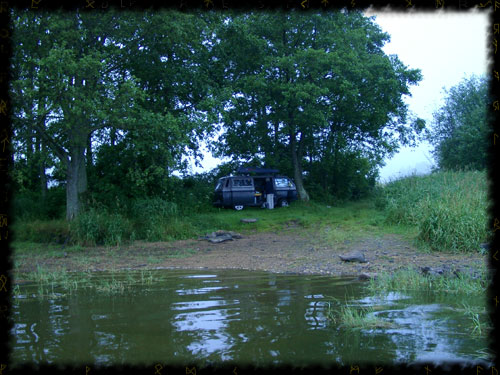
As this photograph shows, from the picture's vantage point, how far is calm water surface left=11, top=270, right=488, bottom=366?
4.92 meters

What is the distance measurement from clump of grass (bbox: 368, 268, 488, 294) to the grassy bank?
157 inches

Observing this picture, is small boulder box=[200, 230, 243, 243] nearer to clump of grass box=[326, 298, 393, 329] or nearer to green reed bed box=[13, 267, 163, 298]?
green reed bed box=[13, 267, 163, 298]

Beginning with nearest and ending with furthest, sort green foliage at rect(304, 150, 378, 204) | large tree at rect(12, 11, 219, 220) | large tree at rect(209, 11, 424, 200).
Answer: large tree at rect(12, 11, 219, 220) < large tree at rect(209, 11, 424, 200) < green foliage at rect(304, 150, 378, 204)

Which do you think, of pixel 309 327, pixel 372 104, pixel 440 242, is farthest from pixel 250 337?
pixel 372 104

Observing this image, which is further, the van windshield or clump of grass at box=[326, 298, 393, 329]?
the van windshield

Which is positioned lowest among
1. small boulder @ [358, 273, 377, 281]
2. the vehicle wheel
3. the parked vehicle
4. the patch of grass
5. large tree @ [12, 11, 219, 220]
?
small boulder @ [358, 273, 377, 281]

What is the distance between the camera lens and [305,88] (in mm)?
22703

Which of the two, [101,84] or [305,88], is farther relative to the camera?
[305,88]

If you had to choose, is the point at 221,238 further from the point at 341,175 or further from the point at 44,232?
the point at 341,175

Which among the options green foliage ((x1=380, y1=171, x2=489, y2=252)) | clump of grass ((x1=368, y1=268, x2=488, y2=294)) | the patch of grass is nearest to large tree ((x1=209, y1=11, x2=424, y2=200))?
green foliage ((x1=380, y1=171, x2=489, y2=252))

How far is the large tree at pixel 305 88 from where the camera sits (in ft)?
77.0

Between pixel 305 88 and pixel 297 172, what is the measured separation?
6112 mm

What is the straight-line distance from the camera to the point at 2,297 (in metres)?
5.67

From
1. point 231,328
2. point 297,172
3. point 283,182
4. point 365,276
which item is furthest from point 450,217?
point 297,172
